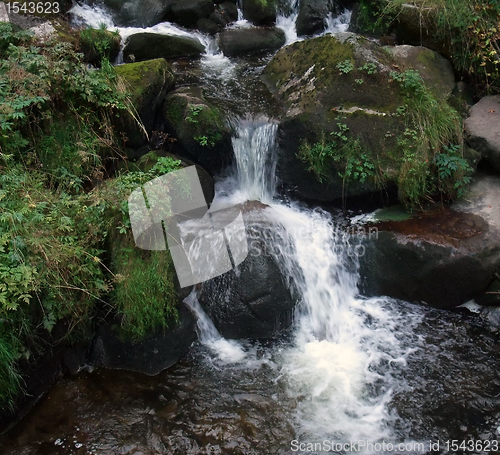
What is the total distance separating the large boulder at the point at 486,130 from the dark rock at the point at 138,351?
4695mm

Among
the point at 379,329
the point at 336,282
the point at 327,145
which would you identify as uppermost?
the point at 327,145

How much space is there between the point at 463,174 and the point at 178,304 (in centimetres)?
405

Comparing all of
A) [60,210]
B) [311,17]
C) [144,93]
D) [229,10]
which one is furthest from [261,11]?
[60,210]

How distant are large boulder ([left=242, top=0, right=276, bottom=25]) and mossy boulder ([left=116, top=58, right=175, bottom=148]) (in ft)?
13.5

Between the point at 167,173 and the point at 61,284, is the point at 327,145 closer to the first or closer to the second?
the point at 167,173

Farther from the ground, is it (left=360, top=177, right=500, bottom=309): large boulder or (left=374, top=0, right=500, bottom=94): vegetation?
(left=374, top=0, right=500, bottom=94): vegetation

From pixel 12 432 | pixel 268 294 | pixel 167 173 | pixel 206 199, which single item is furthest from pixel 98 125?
pixel 12 432

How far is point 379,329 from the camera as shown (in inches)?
203

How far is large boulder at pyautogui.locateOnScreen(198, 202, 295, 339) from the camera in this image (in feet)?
16.4

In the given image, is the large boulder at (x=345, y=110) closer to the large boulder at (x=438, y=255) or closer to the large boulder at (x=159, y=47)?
the large boulder at (x=438, y=255)

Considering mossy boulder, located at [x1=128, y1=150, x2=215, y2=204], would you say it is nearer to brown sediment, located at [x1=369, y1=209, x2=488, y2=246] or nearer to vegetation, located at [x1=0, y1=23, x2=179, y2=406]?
vegetation, located at [x1=0, y1=23, x2=179, y2=406]

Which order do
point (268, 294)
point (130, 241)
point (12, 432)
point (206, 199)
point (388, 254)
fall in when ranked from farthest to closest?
point (206, 199), point (388, 254), point (268, 294), point (130, 241), point (12, 432)

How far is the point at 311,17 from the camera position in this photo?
9406mm

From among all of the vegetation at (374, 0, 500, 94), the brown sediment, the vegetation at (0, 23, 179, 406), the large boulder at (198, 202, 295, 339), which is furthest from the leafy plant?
the large boulder at (198, 202, 295, 339)
